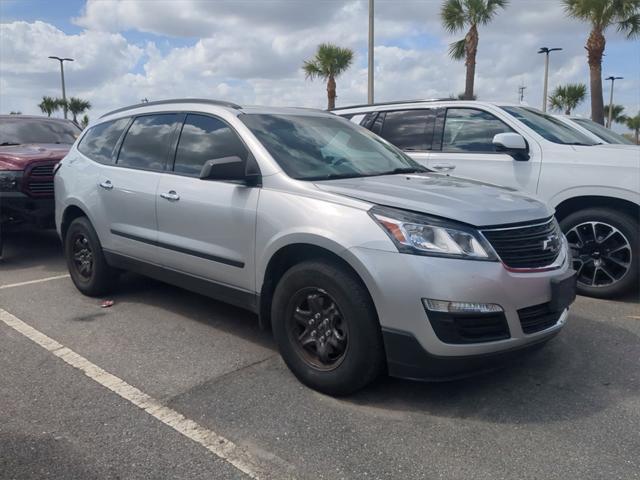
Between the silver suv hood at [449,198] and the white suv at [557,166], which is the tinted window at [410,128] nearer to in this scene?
the white suv at [557,166]

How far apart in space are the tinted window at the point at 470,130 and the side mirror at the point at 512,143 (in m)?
0.32

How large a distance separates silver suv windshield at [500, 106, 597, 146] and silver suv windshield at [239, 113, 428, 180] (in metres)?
1.85

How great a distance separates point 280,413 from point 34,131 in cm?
689

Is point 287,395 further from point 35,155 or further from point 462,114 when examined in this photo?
point 35,155

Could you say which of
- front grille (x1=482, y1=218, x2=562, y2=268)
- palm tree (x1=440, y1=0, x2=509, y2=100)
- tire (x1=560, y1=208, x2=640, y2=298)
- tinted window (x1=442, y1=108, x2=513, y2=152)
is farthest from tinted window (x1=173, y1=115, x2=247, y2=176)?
palm tree (x1=440, y1=0, x2=509, y2=100)

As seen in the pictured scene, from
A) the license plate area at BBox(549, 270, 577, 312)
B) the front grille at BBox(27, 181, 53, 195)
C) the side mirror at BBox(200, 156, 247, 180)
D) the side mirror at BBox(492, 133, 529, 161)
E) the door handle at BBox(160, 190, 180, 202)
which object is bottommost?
the license plate area at BBox(549, 270, 577, 312)

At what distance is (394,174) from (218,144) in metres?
1.30

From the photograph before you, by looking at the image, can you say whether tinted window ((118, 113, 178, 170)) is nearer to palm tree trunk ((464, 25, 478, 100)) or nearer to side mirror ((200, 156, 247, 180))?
side mirror ((200, 156, 247, 180))

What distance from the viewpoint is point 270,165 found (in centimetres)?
385

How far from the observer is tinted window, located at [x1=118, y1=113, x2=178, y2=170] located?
472cm

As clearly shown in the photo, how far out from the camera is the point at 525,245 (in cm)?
333

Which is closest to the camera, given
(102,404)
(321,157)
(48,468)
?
(48,468)

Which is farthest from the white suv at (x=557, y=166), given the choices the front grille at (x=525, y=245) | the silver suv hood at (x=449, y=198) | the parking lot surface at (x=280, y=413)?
the front grille at (x=525, y=245)

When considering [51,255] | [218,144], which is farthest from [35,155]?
[218,144]
